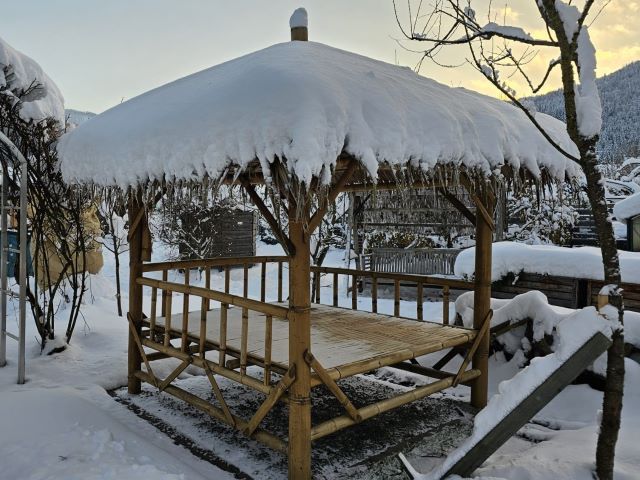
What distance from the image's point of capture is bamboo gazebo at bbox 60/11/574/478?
2773 mm

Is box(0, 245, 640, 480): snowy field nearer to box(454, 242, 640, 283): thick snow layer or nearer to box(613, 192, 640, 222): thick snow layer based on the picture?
box(454, 242, 640, 283): thick snow layer

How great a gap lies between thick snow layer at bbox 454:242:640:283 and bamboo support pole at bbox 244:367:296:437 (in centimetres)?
650

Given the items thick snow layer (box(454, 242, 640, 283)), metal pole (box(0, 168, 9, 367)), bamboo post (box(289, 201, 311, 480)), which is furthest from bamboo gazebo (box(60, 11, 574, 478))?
thick snow layer (box(454, 242, 640, 283))

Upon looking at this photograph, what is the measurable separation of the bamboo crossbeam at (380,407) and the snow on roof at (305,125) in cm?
172

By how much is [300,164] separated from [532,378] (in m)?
1.73

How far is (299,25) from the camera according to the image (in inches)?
161

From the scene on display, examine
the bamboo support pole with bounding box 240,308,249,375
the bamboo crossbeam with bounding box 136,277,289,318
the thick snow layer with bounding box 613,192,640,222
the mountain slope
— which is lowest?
the bamboo support pole with bounding box 240,308,249,375

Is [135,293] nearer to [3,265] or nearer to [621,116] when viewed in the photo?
[3,265]

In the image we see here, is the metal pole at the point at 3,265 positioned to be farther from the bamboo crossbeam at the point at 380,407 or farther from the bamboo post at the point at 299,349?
the bamboo crossbeam at the point at 380,407

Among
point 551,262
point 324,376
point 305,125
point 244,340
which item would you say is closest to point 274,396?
point 324,376

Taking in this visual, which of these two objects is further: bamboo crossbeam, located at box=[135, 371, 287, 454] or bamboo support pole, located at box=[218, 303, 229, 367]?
bamboo support pole, located at box=[218, 303, 229, 367]

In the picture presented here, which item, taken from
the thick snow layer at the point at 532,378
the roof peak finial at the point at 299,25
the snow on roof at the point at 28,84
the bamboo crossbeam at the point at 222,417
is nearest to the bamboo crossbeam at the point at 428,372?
the thick snow layer at the point at 532,378

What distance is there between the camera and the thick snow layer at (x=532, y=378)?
8.88ft

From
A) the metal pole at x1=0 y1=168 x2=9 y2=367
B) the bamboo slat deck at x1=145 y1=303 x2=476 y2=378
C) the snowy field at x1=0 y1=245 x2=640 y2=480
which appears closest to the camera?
the snowy field at x1=0 y1=245 x2=640 y2=480
